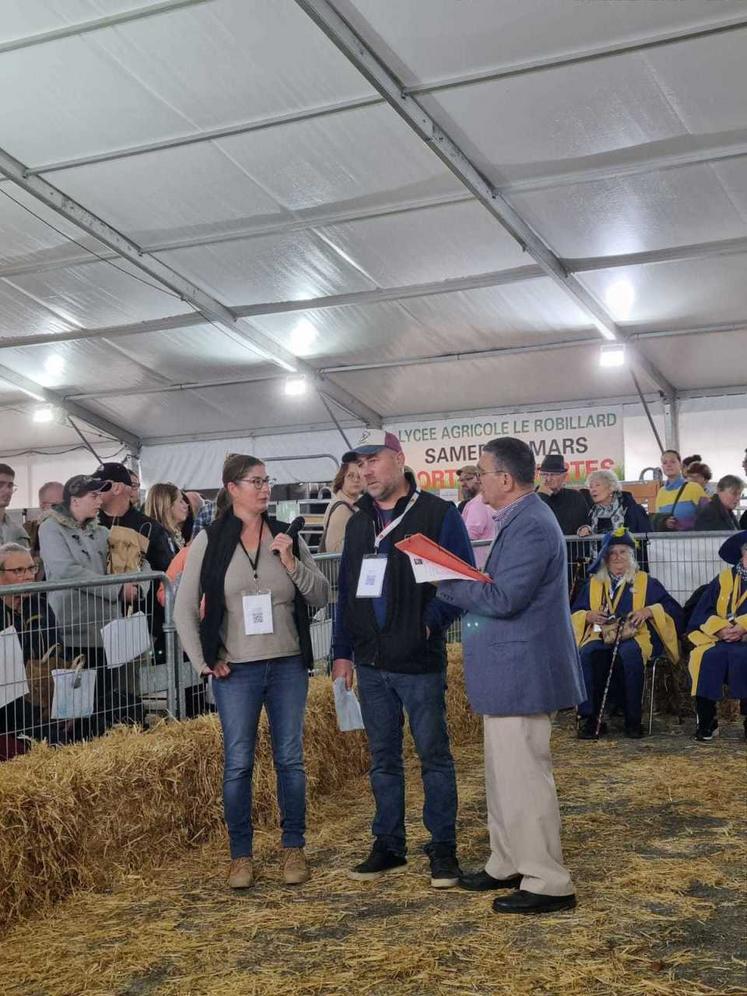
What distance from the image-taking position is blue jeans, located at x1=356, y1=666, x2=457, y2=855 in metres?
4.42

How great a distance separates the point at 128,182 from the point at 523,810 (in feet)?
30.6

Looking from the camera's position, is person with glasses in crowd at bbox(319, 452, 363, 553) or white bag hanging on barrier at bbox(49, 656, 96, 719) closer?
white bag hanging on barrier at bbox(49, 656, 96, 719)

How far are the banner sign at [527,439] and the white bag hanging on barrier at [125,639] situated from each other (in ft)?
36.4

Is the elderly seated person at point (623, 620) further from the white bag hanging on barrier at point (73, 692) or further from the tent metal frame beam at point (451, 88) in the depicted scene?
the tent metal frame beam at point (451, 88)

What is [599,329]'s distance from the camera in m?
14.6

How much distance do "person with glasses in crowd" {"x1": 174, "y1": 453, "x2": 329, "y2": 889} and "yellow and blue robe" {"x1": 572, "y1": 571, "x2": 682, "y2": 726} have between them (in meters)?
3.56

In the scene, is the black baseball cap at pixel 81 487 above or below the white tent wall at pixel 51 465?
below

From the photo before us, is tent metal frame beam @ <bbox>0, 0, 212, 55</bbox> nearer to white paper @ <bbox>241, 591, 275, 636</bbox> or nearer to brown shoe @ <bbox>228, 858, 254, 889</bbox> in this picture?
white paper @ <bbox>241, 591, 275, 636</bbox>

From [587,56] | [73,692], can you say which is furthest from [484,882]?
[587,56]

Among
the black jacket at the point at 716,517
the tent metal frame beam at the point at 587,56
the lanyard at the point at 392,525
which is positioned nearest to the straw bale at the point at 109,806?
the lanyard at the point at 392,525

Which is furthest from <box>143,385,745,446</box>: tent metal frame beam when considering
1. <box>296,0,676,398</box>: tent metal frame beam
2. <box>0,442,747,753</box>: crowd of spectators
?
<box>0,442,747,753</box>: crowd of spectators

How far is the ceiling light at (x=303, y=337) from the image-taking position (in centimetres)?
1540

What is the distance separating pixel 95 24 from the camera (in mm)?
8930

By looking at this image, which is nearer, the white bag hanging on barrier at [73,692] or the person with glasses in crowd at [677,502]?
the white bag hanging on barrier at [73,692]
